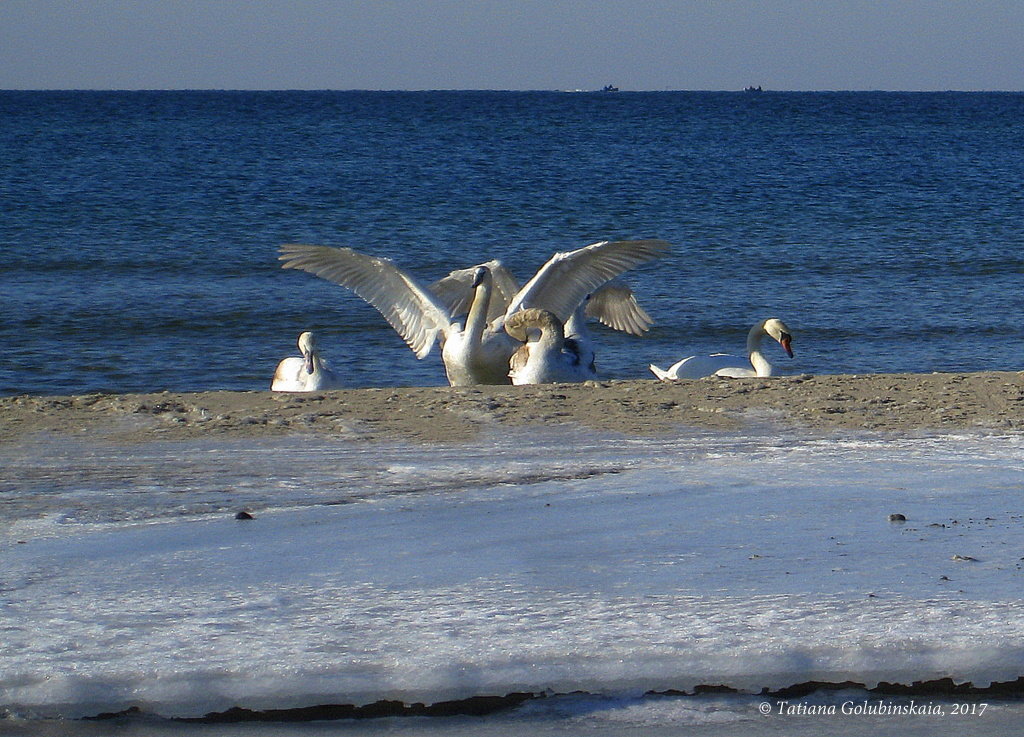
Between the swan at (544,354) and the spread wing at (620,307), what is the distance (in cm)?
229

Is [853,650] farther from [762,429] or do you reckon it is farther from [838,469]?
[762,429]

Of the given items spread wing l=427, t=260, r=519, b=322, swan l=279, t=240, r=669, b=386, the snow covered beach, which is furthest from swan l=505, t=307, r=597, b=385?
the snow covered beach

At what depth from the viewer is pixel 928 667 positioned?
3.64 meters

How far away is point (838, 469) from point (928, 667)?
2.11m

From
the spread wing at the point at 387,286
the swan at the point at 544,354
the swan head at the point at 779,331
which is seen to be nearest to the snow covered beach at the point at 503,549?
the swan at the point at 544,354

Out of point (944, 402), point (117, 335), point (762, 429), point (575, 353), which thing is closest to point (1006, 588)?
point (762, 429)

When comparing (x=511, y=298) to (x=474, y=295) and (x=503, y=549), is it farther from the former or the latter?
(x=503, y=549)

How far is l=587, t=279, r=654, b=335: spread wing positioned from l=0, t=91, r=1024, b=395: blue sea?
0.53 meters

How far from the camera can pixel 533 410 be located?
694 cm

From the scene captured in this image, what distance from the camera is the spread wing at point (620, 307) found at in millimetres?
12539

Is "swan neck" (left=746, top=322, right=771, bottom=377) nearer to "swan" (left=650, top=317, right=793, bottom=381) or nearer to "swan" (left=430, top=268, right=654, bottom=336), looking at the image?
"swan" (left=650, top=317, right=793, bottom=381)

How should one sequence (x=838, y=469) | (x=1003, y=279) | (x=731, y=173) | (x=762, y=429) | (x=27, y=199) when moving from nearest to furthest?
(x=838, y=469) < (x=762, y=429) < (x=1003, y=279) < (x=27, y=199) < (x=731, y=173)

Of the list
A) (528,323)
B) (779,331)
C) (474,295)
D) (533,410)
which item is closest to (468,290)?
(474,295)

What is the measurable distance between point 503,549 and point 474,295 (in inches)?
261
